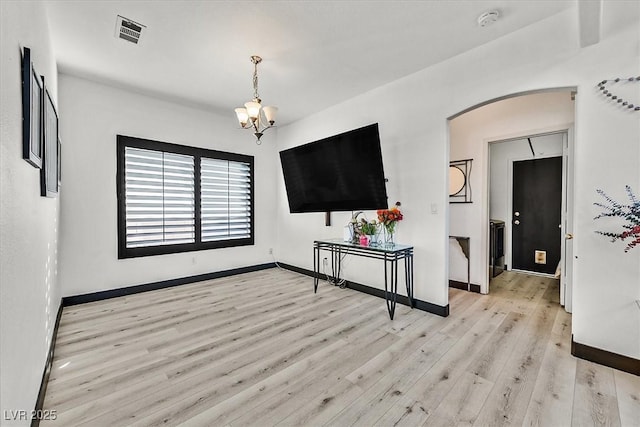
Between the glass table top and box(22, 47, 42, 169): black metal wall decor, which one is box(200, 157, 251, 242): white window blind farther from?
box(22, 47, 42, 169): black metal wall decor

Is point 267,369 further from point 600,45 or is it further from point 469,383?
point 600,45

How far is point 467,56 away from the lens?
2.88 meters

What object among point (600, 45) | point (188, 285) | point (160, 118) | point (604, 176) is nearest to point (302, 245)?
point (188, 285)

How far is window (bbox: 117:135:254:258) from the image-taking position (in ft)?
12.8

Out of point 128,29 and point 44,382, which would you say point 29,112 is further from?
point 44,382

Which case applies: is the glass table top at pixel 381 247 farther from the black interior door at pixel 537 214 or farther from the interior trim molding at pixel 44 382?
the black interior door at pixel 537 214

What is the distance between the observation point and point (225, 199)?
4.87 meters

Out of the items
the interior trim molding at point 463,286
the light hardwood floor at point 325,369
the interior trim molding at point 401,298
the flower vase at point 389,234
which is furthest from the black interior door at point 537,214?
the flower vase at point 389,234

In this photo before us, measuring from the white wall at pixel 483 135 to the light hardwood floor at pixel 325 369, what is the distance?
0.81 m

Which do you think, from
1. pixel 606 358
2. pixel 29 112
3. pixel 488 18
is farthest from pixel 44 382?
pixel 488 18

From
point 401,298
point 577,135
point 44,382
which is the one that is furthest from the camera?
point 401,298

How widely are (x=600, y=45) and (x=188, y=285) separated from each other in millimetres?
5218

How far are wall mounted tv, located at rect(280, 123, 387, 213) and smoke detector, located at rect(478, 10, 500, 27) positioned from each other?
122 centimetres

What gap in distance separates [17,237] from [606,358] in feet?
12.2
